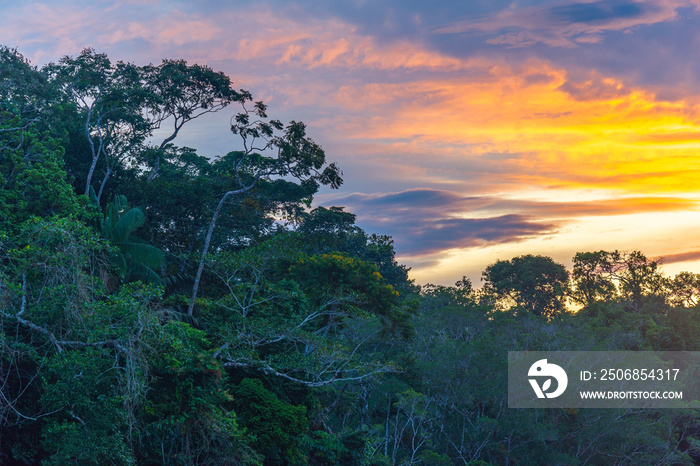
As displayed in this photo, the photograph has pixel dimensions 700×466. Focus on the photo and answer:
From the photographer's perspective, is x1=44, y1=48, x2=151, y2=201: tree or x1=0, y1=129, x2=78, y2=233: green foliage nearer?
x1=0, y1=129, x2=78, y2=233: green foliage

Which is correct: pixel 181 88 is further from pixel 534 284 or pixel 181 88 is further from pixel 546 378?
pixel 534 284

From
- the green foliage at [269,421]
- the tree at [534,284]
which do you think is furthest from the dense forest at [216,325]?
the tree at [534,284]

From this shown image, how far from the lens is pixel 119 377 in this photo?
10789 mm

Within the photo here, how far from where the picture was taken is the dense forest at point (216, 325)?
11.1 m

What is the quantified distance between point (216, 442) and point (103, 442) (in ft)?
10.7

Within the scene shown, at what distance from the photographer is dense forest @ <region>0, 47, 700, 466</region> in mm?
11055

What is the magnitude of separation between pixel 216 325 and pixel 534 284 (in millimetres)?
38798

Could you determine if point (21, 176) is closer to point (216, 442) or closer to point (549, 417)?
point (216, 442)

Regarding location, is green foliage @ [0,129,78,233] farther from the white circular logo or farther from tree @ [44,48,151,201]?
the white circular logo

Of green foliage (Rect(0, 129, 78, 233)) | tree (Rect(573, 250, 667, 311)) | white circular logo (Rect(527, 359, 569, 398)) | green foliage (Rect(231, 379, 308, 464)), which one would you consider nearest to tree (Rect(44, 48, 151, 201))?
green foliage (Rect(0, 129, 78, 233))

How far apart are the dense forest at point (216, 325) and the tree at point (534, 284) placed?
37.1ft

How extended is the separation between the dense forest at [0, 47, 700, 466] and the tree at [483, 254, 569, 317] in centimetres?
1130

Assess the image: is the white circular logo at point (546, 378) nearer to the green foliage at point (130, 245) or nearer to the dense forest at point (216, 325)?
the dense forest at point (216, 325)

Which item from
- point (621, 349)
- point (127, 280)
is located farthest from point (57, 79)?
point (621, 349)
